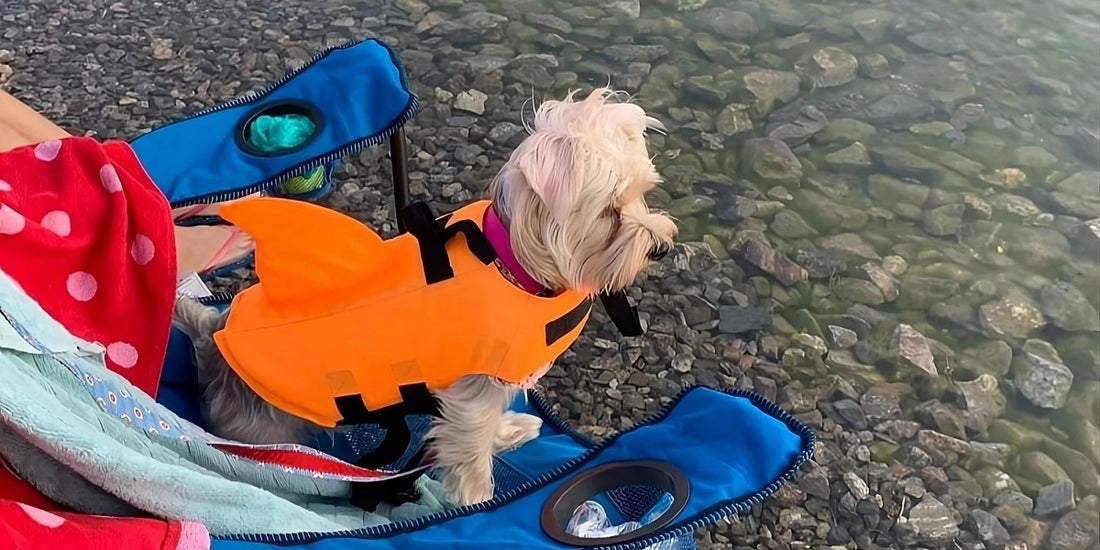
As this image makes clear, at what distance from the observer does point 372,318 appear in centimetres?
160

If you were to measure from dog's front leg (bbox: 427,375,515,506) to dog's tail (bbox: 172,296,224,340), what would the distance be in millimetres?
449

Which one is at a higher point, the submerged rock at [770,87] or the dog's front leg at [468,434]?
the dog's front leg at [468,434]

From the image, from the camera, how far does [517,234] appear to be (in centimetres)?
159

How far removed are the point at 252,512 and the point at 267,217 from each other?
470 mm

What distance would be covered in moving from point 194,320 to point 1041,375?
7.17 ft

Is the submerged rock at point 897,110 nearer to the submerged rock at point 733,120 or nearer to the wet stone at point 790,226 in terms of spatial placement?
the submerged rock at point 733,120

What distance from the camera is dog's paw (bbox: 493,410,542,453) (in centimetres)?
195

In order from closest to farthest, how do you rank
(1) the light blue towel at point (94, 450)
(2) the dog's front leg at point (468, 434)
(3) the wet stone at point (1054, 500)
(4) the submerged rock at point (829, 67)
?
1. (1) the light blue towel at point (94, 450)
2. (2) the dog's front leg at point (468, 434)
3. (3) the wet stone at point (1054, 500)
4. (4) the submerged rock at point (829, 67)

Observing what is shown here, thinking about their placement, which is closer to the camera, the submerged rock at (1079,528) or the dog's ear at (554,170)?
the dog's ear at (554,170)

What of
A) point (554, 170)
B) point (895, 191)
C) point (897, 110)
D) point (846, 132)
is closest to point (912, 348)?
point (895, 191)

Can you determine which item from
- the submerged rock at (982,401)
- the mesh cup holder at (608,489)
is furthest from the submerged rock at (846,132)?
the mesh cup holder at (608,489)

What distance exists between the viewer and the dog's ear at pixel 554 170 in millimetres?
1526

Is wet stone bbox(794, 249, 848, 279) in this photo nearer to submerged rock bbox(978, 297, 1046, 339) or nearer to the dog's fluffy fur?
submerged rock bbox(978, 297, 1046, 339)

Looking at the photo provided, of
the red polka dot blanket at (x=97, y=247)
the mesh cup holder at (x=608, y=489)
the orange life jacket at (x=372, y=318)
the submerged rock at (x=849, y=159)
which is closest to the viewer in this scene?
the mesh cup holder at (x=608, y=489)
